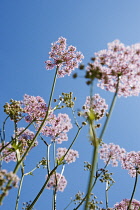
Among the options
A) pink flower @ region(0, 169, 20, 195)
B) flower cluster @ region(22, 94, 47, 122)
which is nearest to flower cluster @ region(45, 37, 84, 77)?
flower cluster @ region(22, 94, 47, 122)

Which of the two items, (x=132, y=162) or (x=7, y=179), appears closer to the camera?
(x=7, y=179)

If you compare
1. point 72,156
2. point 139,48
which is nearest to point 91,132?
point 139,48

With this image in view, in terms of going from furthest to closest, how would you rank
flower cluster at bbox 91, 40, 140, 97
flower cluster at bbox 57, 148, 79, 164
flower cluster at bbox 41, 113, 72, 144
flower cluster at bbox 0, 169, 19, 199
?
flower cluster at bbox 57, 148, 79, 164 → flower cluster at bbox 41, 113, 72, 144 → flower cluster at bbox 91, 40, 140, 97 → flower cluster at bbox 0, 169, 19, 199

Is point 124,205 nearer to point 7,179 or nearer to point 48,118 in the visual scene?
point 48,118

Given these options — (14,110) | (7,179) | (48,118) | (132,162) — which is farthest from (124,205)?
(7,179)

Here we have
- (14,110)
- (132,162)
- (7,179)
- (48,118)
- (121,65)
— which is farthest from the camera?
(132,162)

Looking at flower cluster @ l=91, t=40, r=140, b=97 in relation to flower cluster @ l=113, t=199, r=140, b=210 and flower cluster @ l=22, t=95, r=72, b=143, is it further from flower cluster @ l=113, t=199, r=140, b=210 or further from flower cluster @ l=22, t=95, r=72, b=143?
flower cluster @ l=113, t=199, r=140, b=210

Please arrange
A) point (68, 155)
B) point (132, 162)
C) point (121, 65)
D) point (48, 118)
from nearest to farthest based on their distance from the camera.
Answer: point (121, 65) → point (48, 118) → point (132, 162) → point (68, 155)

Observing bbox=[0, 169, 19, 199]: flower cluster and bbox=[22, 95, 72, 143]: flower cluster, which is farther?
bbox=[22, 95, 72, 143]: flower cluster

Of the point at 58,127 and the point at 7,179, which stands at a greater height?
the point at 58,127
